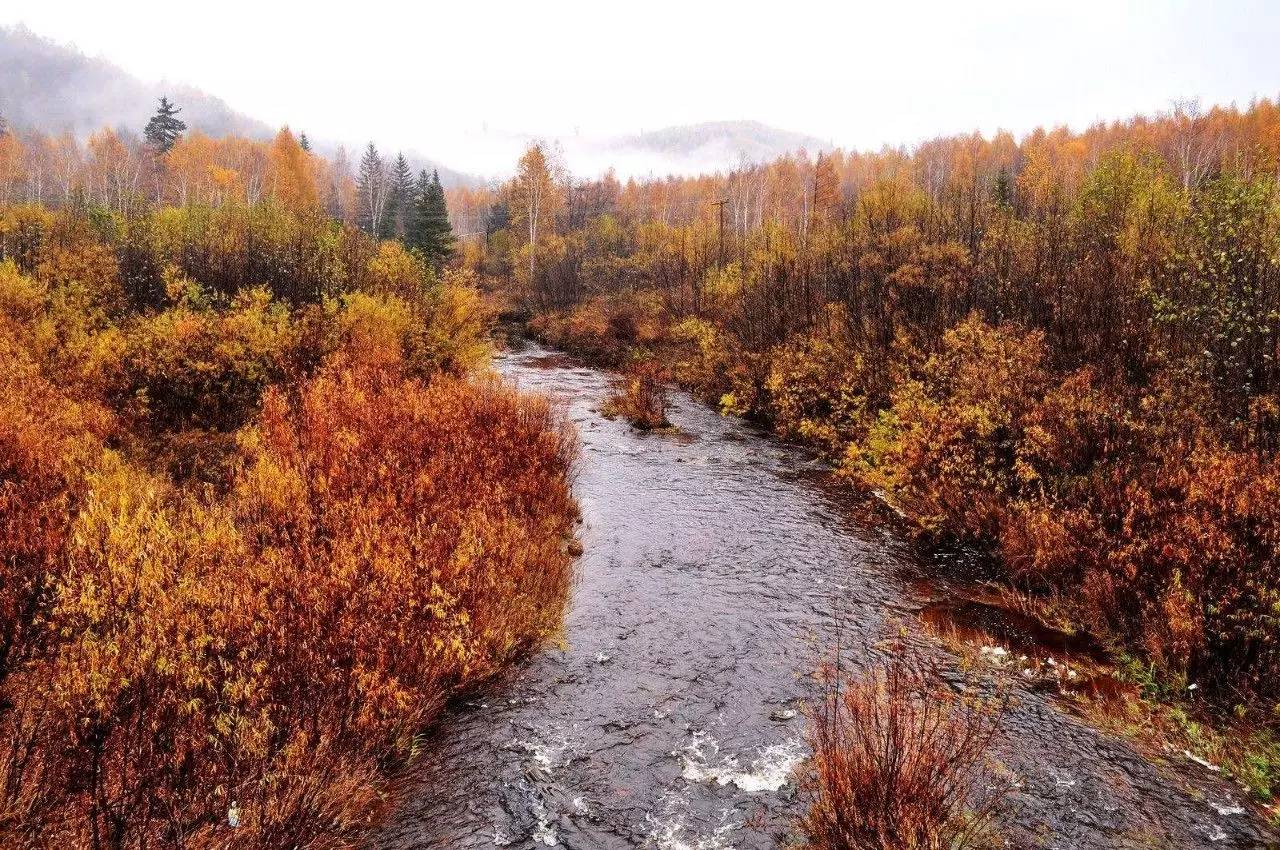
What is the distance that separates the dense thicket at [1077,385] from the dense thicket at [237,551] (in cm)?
791

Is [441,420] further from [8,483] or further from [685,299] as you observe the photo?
[685,299]

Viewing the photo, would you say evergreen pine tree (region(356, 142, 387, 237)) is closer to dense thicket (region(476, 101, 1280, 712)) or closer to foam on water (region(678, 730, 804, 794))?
dense thicket (region(476, 101, 1280, 712))

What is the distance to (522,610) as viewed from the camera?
30.7 ft

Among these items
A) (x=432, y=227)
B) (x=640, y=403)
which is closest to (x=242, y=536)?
(x=640, y=403)

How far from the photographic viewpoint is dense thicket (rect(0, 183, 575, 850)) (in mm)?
5508

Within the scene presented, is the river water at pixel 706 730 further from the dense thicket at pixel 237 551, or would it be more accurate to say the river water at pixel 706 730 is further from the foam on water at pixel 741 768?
the dense thicket at pixel 237 551

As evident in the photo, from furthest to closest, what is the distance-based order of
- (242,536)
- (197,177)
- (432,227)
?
(197,177)
(432,227)
(242,536)

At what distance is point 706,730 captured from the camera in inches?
299

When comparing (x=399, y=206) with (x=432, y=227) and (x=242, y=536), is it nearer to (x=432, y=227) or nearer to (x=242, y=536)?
(x=432, y=227)

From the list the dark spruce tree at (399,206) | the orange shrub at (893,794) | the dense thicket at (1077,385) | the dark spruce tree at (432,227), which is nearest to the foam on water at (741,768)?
the orange shrub at (893,794)

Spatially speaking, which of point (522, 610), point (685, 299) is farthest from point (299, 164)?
point (522, 610)

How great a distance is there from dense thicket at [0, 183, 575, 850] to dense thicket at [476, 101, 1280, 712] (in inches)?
312

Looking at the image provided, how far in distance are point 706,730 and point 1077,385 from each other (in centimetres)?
1018

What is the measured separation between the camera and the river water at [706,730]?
609 centimetres
